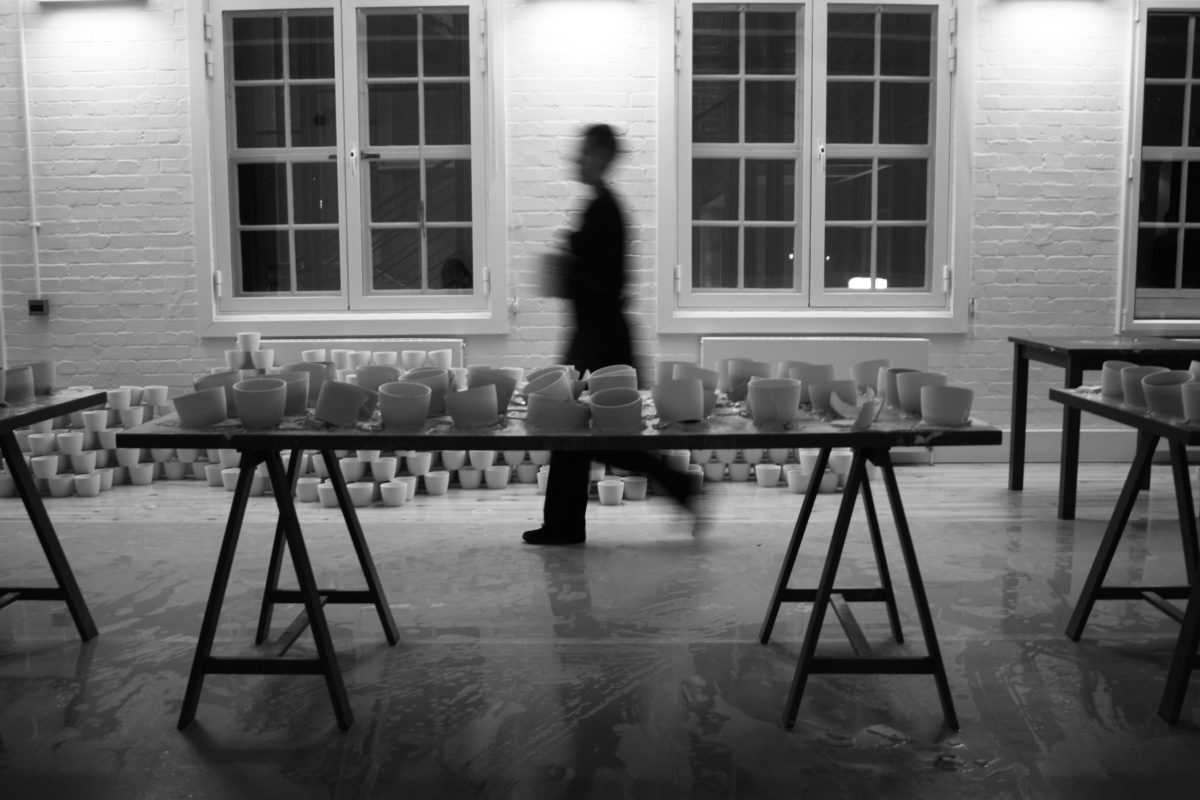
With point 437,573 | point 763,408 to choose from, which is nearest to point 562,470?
point 437,573

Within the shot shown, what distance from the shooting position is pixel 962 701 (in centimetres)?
287

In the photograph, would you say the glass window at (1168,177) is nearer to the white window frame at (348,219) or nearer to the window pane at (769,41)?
the window pane at (769,41)

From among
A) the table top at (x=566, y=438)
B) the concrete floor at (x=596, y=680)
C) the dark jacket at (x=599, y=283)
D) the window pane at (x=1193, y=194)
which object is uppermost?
the window pane at (x=1193, y=194)

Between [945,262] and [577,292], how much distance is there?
2.81 m

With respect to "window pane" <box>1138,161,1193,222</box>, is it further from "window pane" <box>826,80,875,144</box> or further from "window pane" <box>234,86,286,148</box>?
"window pane" <box>234,86,286,148</box>

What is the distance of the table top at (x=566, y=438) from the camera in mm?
2641

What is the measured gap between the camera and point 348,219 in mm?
6164

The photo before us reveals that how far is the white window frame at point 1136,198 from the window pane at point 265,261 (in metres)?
4.58

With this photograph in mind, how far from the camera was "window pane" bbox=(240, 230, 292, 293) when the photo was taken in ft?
20.7

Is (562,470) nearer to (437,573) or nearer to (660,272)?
(437,573)

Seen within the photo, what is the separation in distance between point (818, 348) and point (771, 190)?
3.08 feet

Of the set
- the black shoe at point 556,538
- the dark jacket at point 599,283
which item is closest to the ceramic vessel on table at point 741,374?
the dark jacket at point 599,283

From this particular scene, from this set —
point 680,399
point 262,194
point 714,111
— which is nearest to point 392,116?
point 262,194

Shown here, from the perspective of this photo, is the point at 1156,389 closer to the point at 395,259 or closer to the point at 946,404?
the point at 946,404
